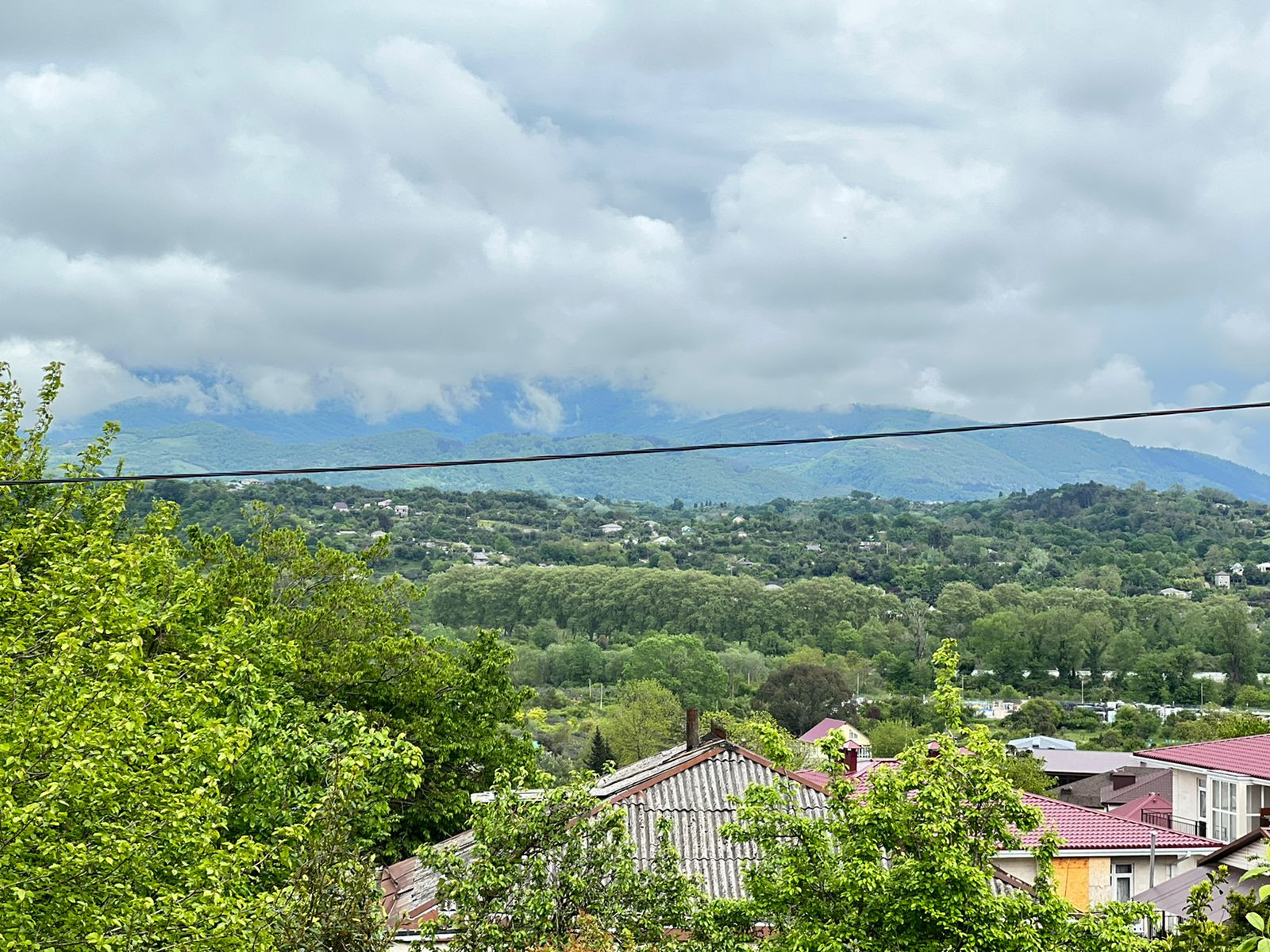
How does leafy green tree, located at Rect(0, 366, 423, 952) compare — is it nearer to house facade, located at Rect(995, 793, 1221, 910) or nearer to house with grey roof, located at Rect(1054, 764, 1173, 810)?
house facade, located at Rect(995, 793, 1221, 910)

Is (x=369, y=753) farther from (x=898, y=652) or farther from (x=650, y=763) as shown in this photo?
(x=898, y=652)

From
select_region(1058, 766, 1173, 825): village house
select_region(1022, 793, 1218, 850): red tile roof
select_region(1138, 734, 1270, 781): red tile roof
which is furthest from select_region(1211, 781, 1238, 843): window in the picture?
select_region(1058, 766, 1173, 825): village house

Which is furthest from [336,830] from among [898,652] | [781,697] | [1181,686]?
[898,652]

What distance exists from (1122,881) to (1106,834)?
134 centimetres

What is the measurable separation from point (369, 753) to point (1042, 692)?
117622 mm

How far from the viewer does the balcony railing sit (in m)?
36.9

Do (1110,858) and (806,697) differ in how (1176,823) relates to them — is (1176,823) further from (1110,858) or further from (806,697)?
(806,697)

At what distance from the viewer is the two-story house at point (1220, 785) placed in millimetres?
34469

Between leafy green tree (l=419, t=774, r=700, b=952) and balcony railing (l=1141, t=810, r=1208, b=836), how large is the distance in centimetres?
2831

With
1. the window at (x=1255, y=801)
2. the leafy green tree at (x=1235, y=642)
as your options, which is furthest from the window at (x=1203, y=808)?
the leafy green tree at (x=1235, y=642)

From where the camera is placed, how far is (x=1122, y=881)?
31.0 metres

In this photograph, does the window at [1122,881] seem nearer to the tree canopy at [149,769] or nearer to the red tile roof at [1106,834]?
the red tile roof at [1106,834]

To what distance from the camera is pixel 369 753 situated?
45.3 feet

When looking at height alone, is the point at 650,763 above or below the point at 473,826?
below
